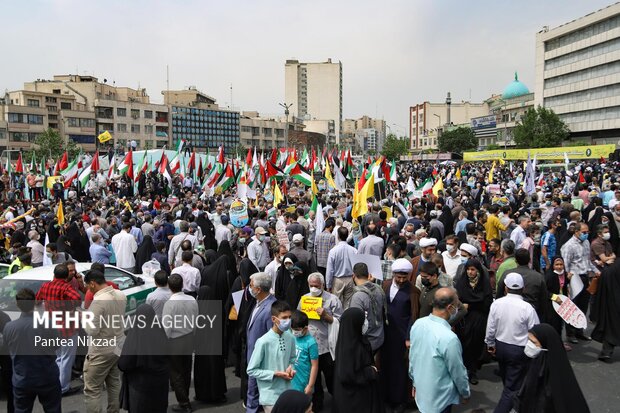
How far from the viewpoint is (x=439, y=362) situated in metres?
4.29

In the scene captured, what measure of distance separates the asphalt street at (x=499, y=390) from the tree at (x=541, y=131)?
5798cm

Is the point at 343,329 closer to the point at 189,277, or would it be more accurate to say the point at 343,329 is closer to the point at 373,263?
the point at 373,263

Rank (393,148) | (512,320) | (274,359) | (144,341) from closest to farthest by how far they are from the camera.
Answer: (274,359) < (144,341) < (512,320) < (393,148)

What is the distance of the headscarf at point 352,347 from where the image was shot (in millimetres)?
4598

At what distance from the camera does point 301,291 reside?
266 inches

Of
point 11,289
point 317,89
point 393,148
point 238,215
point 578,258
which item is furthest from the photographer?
point 317,89

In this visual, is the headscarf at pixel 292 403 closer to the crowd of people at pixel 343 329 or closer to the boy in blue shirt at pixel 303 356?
the crowd of people at pixel 343 329

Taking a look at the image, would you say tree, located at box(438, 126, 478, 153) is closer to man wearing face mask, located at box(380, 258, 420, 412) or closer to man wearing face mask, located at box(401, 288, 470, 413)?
man wearing face mask, located at box(380, 258, 420, 412)

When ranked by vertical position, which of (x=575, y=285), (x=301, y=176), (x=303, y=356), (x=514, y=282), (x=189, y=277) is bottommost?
(x=575, y=285)

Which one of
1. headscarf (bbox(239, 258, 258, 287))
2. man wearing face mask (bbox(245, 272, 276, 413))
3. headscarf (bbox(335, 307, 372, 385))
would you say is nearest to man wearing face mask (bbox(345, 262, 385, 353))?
headscarf (bbox(335, 307, 372, 385))

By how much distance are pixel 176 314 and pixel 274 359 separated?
186 cm

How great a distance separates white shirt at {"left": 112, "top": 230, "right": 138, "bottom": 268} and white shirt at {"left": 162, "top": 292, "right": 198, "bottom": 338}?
5087 mm

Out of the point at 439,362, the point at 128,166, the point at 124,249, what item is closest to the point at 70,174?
the point at 128,166

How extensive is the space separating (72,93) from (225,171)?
2830 inches
